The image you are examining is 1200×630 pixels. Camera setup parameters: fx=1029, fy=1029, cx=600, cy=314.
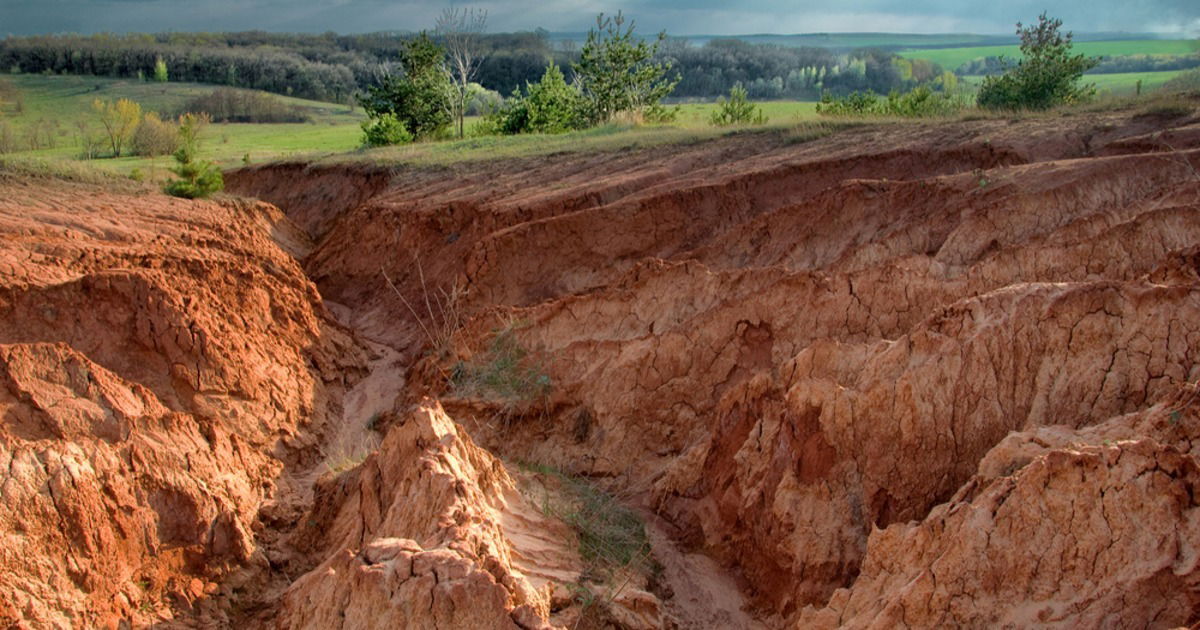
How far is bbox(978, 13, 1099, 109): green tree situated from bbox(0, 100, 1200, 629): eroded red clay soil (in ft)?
29.5

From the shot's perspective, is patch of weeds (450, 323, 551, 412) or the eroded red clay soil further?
patch of weeds (450, 323, 551, 412)

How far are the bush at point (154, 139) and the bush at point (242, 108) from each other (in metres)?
16.3

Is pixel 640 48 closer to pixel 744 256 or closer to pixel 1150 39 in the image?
pixel 744 256

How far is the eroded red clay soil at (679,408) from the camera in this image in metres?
5.59

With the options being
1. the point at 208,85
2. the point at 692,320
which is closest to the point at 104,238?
the point at 692,320

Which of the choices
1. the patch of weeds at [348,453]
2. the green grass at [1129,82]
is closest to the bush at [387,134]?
the patch of weeds at [348,453]

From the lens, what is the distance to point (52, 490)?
6977 mm

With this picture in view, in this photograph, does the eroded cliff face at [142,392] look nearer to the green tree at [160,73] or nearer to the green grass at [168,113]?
the green grass at [168,113]

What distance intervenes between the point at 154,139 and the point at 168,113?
16636 mm

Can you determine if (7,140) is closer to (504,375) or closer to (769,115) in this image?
(769,115)

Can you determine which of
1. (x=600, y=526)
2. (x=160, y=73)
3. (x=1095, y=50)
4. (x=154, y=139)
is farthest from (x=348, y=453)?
(x=1095, y=50)

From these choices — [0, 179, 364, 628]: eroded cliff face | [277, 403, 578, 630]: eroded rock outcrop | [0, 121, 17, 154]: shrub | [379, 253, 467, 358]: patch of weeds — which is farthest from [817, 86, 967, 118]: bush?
[0, 121, 17, 154]: shrub

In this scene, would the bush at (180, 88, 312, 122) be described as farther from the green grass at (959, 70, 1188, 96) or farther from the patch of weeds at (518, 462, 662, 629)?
the patch of weeds at (518, 462, 662, 629)

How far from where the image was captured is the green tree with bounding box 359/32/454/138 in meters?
31.0
